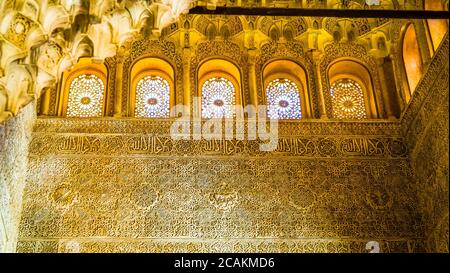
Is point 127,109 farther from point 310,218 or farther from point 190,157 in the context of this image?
point 310,218

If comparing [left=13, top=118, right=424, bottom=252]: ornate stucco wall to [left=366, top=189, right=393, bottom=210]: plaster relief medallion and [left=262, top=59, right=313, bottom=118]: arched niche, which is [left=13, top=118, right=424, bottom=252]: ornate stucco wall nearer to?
[left=366, top=189, right=393, bottom=210]: plaster relief medallion

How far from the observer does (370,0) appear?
9.99 meters

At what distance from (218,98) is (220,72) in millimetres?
483

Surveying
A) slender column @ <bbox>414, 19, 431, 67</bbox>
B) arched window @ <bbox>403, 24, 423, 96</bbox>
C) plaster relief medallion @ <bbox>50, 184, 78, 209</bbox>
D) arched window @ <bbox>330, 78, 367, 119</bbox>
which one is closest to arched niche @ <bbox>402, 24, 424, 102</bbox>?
arched window @ <bbox>403, 24, 423, 96</bbox>

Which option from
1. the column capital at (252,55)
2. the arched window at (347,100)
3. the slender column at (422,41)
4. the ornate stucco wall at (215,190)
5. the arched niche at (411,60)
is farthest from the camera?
the column capital at (252,55)

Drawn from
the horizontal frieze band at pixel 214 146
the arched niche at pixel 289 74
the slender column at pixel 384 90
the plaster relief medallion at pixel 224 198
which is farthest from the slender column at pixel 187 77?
the slender column at pixel 384 90

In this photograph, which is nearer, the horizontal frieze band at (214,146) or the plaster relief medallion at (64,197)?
the plaster relief medallion at (64,197)

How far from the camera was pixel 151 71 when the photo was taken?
1014 centimetres

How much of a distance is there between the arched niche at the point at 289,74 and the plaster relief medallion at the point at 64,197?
111 inches

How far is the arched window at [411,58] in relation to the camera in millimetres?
9617

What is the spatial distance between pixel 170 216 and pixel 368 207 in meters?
2.33

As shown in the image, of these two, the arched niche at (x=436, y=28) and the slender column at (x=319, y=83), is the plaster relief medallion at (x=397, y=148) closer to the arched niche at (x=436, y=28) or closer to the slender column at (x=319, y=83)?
the slender column at (x=319, y=83)

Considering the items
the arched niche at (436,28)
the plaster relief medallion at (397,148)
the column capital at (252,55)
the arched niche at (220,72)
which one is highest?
the column capital at (252,55)
